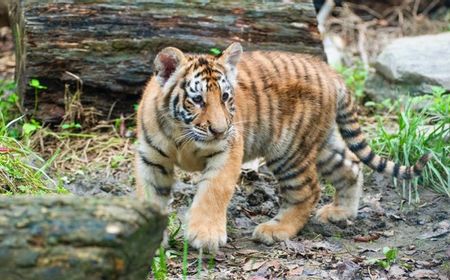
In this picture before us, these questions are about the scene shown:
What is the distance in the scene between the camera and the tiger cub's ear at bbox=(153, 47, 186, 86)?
17.2ft

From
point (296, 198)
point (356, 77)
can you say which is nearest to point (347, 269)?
point (296, 198)

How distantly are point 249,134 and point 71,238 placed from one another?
8.81 ft

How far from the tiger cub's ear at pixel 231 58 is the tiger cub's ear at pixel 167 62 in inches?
10.4

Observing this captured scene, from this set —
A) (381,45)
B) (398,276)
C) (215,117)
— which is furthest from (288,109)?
(381,45)

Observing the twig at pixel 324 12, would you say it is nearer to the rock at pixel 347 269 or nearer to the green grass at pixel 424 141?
the green grass at pixel 424 141

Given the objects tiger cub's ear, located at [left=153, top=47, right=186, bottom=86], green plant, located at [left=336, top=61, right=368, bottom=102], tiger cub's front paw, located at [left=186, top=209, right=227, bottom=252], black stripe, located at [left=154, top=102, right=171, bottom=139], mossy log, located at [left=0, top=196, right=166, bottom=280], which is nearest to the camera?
mossy log, located at [left=0, top=196, right=166, bottom=280]

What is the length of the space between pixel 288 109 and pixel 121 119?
2013 millimetres

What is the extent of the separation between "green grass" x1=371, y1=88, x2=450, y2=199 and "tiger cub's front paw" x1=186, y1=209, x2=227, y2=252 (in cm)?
190

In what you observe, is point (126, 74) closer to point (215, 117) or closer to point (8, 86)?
point (8, 86)

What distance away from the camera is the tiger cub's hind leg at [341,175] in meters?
6.24

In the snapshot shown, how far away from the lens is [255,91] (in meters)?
5.82

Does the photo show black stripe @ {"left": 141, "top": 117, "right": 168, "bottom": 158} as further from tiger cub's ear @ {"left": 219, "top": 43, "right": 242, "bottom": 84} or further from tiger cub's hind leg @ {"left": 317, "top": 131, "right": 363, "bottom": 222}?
tiger cub's hind leg @ {"left": 317, "top": 131, "right": 363, "bottom": 222}

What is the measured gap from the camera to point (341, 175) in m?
6.26

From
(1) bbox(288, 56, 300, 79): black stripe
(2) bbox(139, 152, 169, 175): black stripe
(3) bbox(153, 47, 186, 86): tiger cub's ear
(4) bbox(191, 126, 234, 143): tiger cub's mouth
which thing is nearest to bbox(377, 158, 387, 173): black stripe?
(1) bbox(288, 56, 300, 79): black stripe
